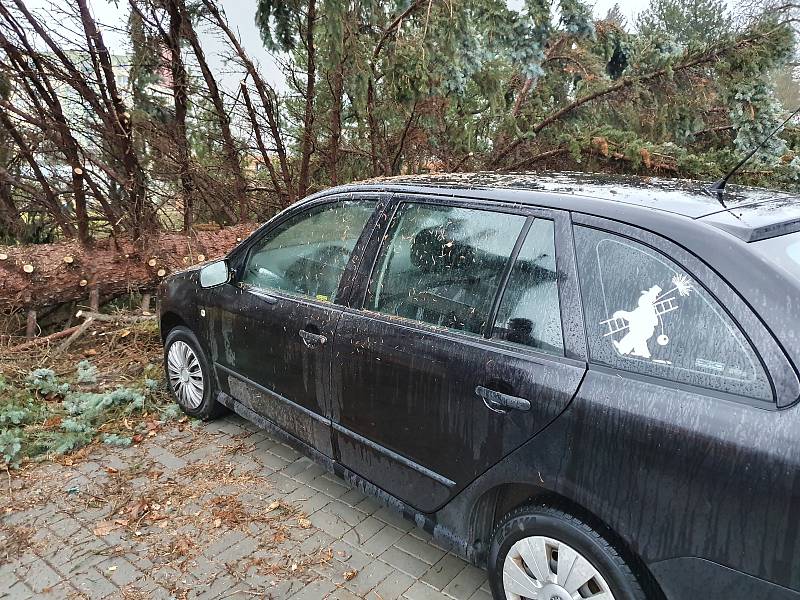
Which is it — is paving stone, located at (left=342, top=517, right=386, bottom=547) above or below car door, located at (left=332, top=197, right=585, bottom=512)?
below

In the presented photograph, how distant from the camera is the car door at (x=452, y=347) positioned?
2.02 meters

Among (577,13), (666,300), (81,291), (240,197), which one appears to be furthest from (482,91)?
(666,300)

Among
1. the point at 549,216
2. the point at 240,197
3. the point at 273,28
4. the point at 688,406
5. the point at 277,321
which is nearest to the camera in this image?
the point at 688,406

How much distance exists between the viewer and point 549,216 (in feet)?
6.97

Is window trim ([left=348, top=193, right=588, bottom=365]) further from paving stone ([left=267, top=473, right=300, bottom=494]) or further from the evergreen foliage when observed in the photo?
the evergreen foliage

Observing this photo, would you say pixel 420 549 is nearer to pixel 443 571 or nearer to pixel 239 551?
pixel 443 571

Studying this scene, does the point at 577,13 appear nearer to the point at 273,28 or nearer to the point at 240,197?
the point at 273,28

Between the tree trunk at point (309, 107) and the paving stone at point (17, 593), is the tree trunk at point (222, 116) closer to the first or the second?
the tree trunk at point (309, 107)

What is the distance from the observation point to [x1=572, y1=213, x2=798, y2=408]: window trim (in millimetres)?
1521

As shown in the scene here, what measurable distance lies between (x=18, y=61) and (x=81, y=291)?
245 centimetres

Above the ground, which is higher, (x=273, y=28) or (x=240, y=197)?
(x=273, y=28)

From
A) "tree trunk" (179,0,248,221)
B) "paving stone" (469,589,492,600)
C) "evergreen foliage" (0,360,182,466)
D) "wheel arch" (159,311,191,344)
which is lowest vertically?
"paving stone" (469,589,492,600)

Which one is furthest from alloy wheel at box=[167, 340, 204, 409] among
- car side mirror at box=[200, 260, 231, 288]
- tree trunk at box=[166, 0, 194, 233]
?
tree trunk at box=[166, 0, 194, 233]

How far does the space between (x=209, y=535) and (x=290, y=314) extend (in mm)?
1166
